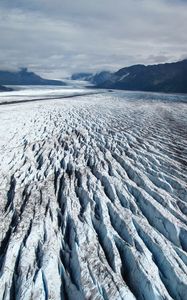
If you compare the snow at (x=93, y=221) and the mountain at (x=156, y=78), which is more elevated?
the snow at (x=93, y=221)

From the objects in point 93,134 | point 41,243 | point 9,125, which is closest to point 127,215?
point 41,243

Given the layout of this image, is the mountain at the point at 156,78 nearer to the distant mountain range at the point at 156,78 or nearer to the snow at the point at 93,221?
the distant mountain range at the point at 156,78

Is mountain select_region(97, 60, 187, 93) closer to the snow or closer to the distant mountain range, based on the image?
the distant mountain range

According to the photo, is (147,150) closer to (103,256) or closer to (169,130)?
(169,130)

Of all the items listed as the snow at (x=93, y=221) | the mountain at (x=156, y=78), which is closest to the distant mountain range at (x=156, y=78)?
the mountain at (x=156, y=78)

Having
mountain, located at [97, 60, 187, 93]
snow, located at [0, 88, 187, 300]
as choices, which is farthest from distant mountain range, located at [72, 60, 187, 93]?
snow, located at [0, 88, 187, 300]

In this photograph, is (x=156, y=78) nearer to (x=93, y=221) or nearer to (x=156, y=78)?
(x=156, y=78)

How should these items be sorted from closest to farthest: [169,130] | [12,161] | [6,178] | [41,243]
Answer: [41,243], [6,178], [12,161], [169,130]

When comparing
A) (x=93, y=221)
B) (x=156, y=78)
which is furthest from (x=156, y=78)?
(x=93, y=221)
